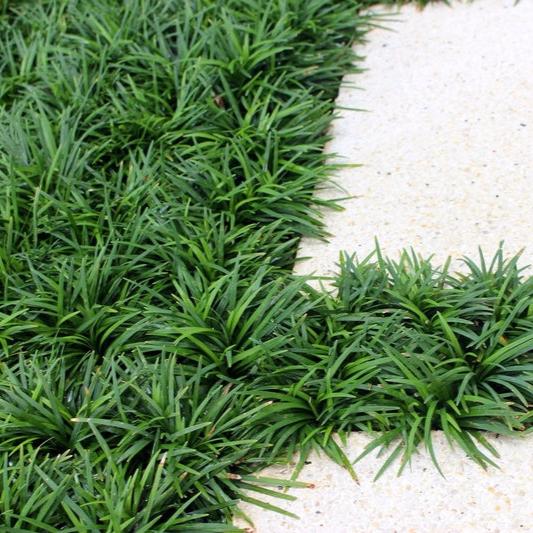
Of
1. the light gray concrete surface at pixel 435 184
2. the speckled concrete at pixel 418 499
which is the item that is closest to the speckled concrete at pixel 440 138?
the light gray concrete surface at pixel 435 184

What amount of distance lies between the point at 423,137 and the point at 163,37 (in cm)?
124

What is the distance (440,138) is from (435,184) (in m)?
0.28

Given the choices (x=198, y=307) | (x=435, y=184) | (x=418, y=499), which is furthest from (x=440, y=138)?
(x=418, y=499)

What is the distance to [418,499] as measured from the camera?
7.85 feet

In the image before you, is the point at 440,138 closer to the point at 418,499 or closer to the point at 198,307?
the point at 198,307

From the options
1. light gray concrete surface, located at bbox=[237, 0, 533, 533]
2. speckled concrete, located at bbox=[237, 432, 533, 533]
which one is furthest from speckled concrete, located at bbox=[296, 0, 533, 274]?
speckled concrete, located at bbox=[237, 432, 533, 533]

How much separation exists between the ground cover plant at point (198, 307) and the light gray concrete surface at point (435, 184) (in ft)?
0.28

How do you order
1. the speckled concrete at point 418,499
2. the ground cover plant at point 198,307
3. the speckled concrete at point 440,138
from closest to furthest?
the speckled concrete at point 418,499 → the ground cover plant at point 198,307 → the speckled concrete at point 440,138

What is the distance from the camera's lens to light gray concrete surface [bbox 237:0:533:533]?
93.7 inches

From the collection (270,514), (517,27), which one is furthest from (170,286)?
(517,27)

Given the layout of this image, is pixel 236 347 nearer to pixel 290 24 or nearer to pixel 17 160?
pixel 17 160

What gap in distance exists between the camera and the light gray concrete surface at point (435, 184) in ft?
7.81

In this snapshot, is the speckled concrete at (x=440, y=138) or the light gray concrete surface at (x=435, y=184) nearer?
the light gray concrete surface at (x=435, y=184)

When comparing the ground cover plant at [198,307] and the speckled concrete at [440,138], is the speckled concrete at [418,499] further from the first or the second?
the speckled concrete at [440,138]
